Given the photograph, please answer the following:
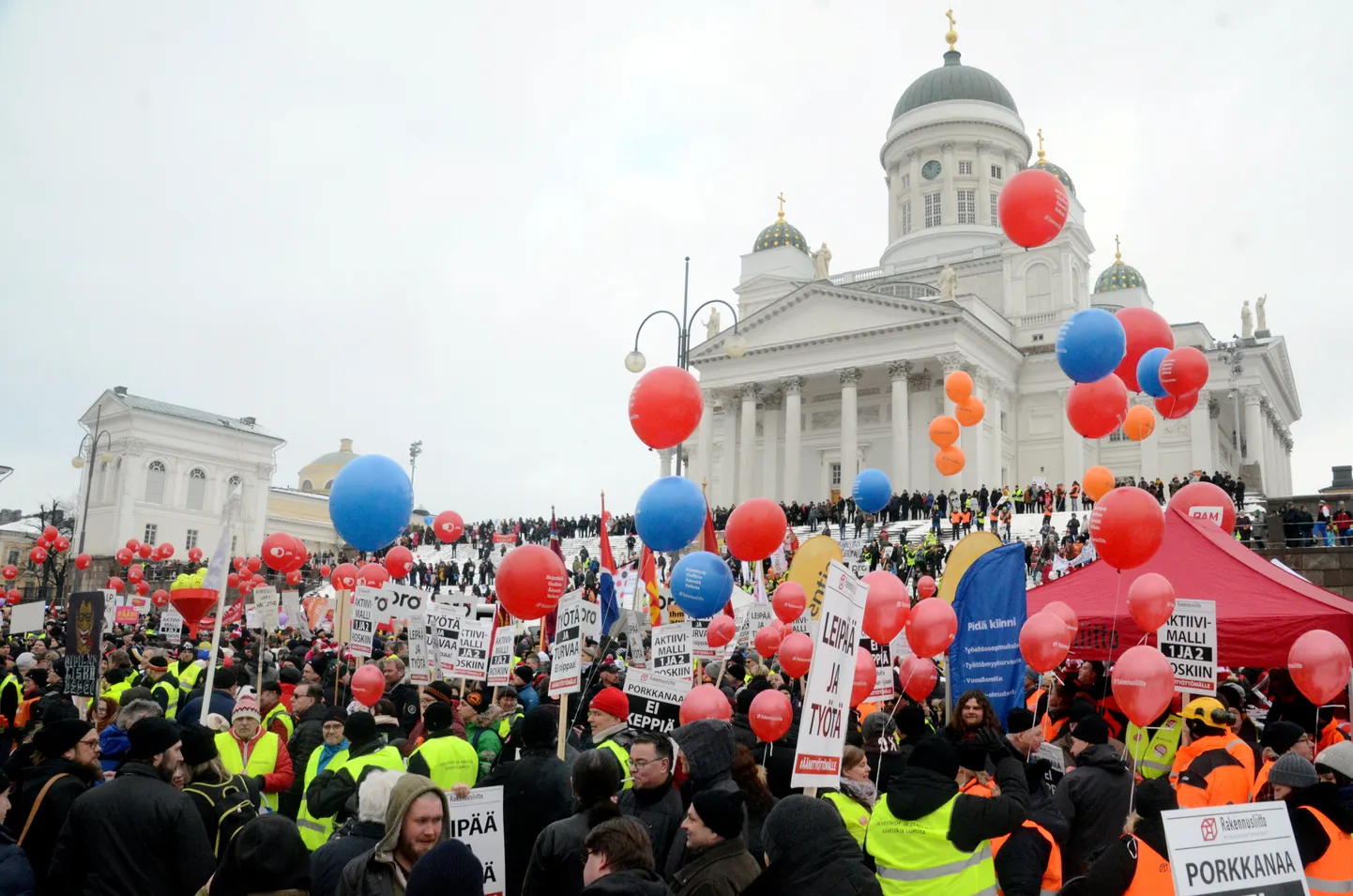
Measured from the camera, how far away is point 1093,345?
916cm

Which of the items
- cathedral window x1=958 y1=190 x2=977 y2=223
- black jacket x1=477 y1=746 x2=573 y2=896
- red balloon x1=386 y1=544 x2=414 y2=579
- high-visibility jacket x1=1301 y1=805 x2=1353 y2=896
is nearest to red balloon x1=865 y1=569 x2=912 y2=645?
black jacket x1=477 y1=746 x2=573 y2=896

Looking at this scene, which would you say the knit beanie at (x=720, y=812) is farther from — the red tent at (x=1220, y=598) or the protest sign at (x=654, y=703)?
the red tent at (x=1220, y=598)

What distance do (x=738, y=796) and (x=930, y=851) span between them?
3.15 ft

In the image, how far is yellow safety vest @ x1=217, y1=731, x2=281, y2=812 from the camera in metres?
6.11

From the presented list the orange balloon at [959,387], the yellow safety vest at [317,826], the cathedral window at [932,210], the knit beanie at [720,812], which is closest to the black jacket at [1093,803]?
the knit beanie at [720,812]

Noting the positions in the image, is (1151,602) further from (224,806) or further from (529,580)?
(224,806)

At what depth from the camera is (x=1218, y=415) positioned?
53281 millimetres

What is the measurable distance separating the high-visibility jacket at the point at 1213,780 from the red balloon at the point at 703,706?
2.62 m

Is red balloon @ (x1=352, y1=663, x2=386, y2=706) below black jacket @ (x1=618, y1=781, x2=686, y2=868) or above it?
above

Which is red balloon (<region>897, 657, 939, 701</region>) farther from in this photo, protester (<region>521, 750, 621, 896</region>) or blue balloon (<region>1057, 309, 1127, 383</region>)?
protester (<region>521, 750, 621, 896</region>)

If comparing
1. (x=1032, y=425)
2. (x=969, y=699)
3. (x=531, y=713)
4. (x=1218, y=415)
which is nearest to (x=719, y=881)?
(x=531, y=713)

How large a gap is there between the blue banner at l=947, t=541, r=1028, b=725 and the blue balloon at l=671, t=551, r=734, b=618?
2.40 metres

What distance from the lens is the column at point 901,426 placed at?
4578cm

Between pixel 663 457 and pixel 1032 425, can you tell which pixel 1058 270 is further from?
pixel 663 457
